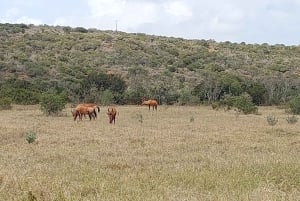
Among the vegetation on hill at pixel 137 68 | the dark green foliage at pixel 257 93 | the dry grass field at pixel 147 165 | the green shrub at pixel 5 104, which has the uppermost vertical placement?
the vegetation on hill at pixel 137 68

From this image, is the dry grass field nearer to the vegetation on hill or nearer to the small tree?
the small tree

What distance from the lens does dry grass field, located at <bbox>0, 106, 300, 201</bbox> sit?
828cm

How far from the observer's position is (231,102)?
3803 cm

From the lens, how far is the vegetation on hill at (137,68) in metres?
46.3

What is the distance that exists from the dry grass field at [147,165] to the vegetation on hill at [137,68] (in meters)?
23.5

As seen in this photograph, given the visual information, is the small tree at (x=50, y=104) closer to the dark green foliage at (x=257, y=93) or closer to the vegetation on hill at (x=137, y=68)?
the vegetation on hill at (x=137, y=68)

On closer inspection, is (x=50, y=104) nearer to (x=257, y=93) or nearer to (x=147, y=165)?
(x=147, y=165)

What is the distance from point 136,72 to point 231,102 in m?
20.9

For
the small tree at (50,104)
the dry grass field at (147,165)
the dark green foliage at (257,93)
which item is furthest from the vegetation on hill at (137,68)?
the dry grass field at (147,165)

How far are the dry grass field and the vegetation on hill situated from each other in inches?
925

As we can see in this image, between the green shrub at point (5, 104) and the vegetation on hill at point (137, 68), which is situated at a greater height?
the vegetation on hill at point (137, 68)

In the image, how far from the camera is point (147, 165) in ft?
39.4

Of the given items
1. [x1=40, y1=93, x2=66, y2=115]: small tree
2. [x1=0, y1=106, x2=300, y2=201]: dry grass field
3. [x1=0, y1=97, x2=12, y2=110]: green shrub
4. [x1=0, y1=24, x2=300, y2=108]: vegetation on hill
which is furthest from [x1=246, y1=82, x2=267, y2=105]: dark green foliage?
[x1=0, y1=106, x2=300, y2=201]: dry grass field

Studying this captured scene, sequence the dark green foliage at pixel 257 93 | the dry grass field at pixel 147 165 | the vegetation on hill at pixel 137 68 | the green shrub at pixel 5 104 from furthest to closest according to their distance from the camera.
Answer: the vegetation on hill at pixel 137 68 → the dark green foliage at pixel 257 93 → the green shrub at pixel 5 104 → the dry grass field at pixel 147 165
